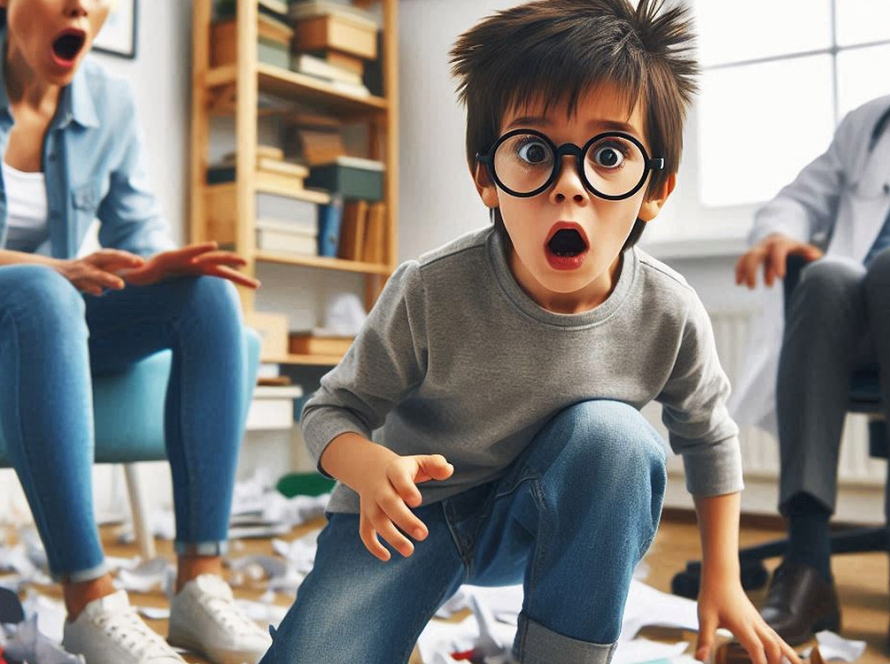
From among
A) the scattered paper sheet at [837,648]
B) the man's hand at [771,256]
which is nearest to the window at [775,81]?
the man's hand at [771,256]

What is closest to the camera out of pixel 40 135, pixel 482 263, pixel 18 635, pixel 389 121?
pixel 482 263

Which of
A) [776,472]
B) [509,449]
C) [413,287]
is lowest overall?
[776,472]

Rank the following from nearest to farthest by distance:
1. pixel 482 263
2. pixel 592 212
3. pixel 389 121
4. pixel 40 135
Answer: pixel 592 212 → pixel 482 263 → pixel 40 135 → pixel 389 121

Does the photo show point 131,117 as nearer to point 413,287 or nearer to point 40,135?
point 40,135

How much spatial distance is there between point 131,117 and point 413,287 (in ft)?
2.55

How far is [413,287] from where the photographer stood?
802 millimetres

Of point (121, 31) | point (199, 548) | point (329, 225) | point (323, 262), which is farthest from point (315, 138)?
point (199, 548)

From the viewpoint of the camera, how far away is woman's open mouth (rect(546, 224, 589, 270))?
704 millimetres

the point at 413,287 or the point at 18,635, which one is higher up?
the point at 413,287

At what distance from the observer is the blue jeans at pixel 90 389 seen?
3.21ft

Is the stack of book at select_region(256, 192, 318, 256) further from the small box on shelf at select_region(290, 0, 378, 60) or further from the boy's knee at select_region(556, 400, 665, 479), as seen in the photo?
the boy's knee at select_region(556, 400, 665, 479)

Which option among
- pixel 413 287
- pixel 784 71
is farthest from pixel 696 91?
pixel 784 71

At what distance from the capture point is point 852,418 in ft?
7.30

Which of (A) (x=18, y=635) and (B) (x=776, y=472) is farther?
(B) (x=776, y=472)
